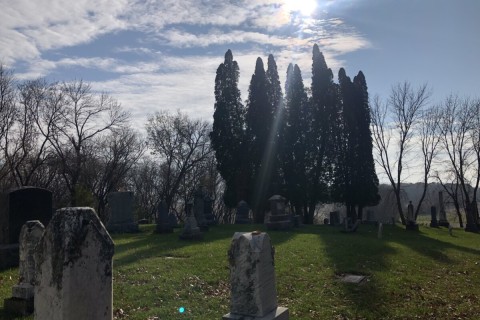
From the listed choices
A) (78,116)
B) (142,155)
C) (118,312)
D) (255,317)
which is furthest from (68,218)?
(142,155)

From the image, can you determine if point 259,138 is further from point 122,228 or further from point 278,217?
point 122,228

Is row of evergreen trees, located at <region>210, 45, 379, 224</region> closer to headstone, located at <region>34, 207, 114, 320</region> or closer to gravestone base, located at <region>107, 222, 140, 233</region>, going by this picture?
gravestone base, located at <region>107, 222, 140, 233</region>

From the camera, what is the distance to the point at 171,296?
328 inches

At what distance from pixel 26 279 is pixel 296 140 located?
29.4 metres

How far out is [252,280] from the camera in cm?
531

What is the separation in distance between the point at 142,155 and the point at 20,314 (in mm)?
37245

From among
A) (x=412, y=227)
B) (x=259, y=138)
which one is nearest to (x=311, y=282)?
(x=412, y=227)

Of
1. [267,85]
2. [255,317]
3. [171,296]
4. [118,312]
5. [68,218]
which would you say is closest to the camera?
[68,218]

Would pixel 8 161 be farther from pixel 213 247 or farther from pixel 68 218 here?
pixel 68 218

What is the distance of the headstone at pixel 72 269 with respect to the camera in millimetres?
3146

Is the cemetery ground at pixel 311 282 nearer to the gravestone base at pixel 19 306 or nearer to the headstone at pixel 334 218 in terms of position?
the gravestone base at pixel 19 306

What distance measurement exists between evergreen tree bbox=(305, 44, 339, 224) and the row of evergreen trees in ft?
0.28

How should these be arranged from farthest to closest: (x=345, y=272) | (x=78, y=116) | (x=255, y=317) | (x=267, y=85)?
1. (x=267, y=85)
2. (x=78, y=116)
3. (x=345, y=272)
4. (x=255, y=317)

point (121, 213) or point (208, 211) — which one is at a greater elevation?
point (121, 213)
